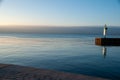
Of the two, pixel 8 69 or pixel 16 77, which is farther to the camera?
pixel 8 69

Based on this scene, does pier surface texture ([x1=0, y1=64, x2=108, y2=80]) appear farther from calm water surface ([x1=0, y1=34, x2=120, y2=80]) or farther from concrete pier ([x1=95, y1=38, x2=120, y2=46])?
concrete pier ([x1=95, y1=38, x2=120, y2=46])

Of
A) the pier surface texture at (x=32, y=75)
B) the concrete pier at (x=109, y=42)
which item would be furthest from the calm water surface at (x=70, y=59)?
the concrete pier at (x=109, y=42)

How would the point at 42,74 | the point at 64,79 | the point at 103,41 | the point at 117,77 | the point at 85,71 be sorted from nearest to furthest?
the point at 64,79
the point at 42,74
the point at 117,77
the point at 85,71
the point at 103,41

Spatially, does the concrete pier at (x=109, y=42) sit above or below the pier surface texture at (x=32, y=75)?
below

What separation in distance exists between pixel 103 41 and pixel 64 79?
→ 1457 inches

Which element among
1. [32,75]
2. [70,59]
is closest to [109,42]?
[70,59]

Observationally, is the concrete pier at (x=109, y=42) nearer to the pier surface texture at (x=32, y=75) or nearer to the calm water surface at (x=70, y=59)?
the calm water surface at (x=70, y=59)

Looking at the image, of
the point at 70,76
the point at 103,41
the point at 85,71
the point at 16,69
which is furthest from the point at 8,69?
the point at 103,41

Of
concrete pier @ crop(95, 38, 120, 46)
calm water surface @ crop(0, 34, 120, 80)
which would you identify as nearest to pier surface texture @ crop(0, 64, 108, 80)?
calm water surface @ crop(0, 34, 120, 80)

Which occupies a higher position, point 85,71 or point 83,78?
point 83,78

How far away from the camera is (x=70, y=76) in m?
10.8

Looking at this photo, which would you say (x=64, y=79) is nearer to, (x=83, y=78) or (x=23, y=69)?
(x=83, y=78)

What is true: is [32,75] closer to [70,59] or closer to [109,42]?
[70,59]

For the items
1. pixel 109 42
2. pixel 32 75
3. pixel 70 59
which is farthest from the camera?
pixel 109 42
